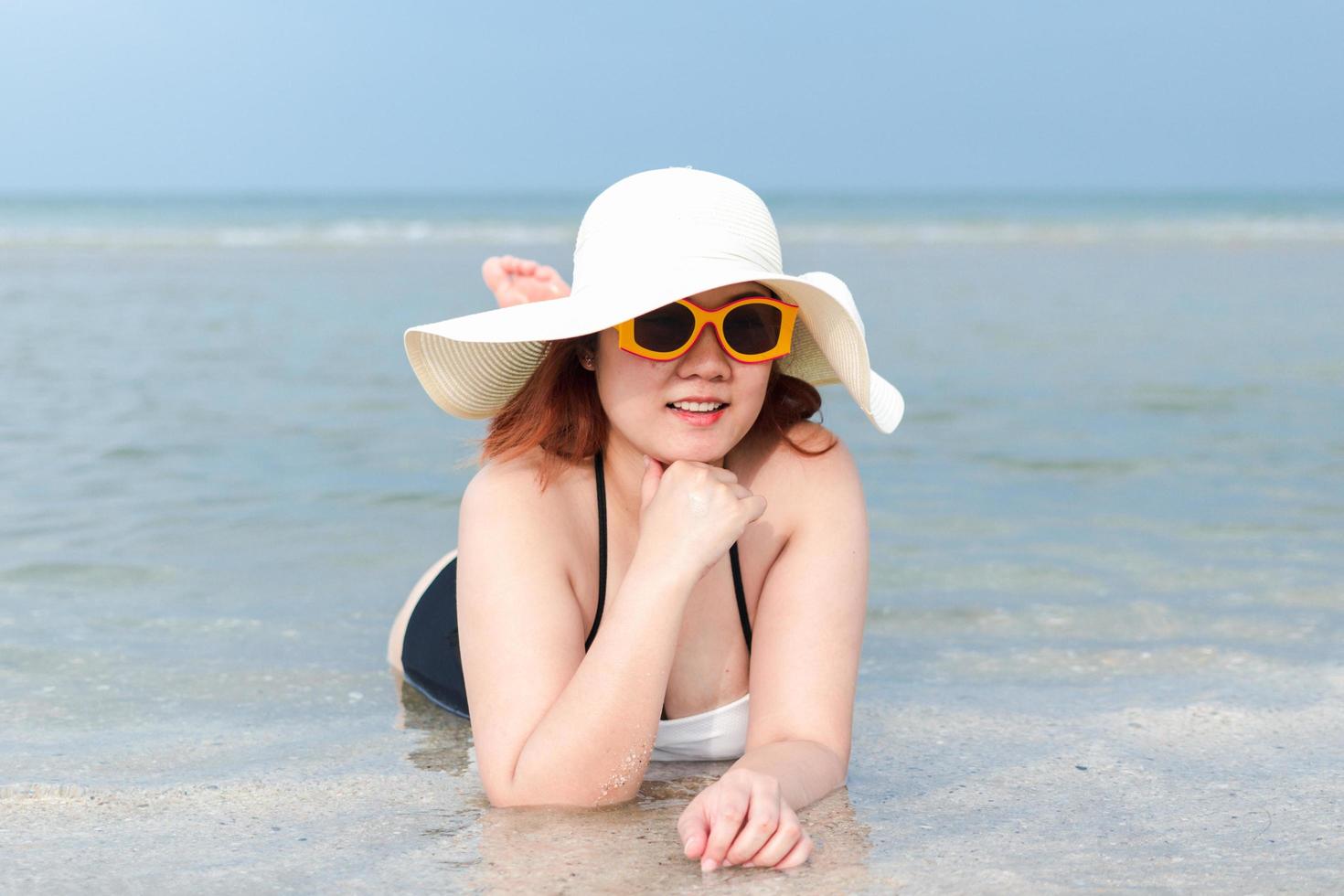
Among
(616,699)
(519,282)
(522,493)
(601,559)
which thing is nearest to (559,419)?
(522,493)

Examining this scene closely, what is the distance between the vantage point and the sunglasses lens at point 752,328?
9.28 ft

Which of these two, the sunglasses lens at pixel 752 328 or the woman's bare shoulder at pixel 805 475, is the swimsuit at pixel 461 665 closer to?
the woman's bare shoulder at pixel 805 475

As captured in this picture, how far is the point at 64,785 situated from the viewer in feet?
10.8

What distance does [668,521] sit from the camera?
9.23 feet

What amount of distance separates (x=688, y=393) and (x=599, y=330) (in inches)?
8.6

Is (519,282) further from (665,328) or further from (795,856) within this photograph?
(795,856)

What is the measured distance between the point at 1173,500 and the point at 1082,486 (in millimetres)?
474

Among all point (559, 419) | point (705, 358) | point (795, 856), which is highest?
point (705, 358)

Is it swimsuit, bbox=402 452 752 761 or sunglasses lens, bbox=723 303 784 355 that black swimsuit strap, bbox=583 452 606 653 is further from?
sunglasses lens, bbox=723 303 784 355

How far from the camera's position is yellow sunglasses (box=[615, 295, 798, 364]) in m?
2.80

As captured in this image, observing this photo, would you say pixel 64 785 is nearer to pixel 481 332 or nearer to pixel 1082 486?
pixel 481 332

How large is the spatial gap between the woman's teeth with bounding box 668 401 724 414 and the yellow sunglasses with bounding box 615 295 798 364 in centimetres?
12

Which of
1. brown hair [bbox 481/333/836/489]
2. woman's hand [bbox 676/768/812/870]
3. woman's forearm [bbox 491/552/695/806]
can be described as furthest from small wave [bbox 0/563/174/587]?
woman's hand [bbox 676/768/812/870]

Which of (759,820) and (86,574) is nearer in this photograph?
(759,820)
